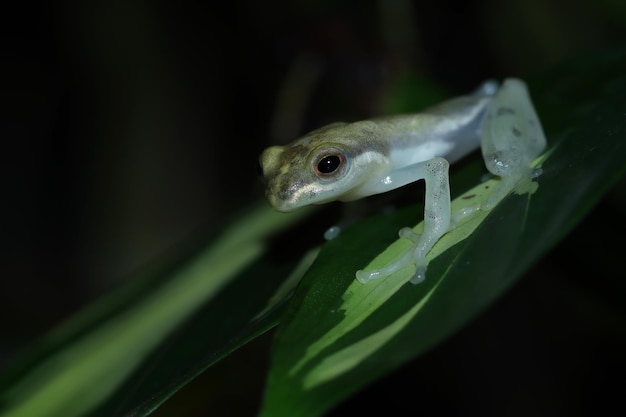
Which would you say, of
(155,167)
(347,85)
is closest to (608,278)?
(347,85)

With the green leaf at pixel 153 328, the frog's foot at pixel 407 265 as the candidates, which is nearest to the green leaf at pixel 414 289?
the frog's foot at pixel 407 265

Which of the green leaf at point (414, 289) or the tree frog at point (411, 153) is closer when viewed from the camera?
the green leaf at point (414, 289)

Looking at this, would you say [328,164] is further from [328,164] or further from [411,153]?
[411,153]

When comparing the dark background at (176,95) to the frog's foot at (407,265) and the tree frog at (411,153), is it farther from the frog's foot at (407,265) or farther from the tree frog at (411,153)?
the frog's foot at (407,265)

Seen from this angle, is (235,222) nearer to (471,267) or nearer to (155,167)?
(471,267)

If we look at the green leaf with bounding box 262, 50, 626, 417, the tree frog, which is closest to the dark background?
the tree frog

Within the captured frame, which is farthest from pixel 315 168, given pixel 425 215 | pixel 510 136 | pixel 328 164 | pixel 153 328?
pixel 153 328

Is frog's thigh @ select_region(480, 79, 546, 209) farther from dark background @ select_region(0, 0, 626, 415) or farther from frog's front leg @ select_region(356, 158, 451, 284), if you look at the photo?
dark background @ select_region(0, 0, 626, 415)
